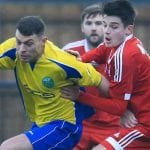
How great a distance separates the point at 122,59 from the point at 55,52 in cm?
56

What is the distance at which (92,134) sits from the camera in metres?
9.76

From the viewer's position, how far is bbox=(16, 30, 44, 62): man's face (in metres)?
8.12

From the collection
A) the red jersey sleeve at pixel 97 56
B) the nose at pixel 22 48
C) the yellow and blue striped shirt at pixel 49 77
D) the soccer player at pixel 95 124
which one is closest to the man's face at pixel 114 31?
the yellow and blue striped shirt at pixel 49 77

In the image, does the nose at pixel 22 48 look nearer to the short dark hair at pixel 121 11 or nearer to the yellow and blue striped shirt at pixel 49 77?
the yellow and blue striped shirt at pixel 49 77

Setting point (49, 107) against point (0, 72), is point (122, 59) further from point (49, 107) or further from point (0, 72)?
point (0, 72)

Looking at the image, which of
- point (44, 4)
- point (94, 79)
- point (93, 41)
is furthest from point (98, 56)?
point (44, 4)

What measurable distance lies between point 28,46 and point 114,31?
27.1 inches

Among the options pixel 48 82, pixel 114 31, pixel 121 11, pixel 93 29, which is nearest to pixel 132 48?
pixel 114 31

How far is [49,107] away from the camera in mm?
8438

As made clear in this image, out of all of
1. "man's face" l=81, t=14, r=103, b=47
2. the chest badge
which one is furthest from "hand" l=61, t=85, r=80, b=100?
"man's face" l=81, t=14, r=103, b=47

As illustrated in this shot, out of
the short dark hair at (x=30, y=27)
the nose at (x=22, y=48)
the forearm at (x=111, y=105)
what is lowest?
the forearm at (x=111, y=105)

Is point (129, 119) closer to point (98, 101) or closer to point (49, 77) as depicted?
point (98, 101)

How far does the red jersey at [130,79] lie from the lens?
8141 millimetres

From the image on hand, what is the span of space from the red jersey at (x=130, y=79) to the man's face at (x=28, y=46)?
0.58 metres
